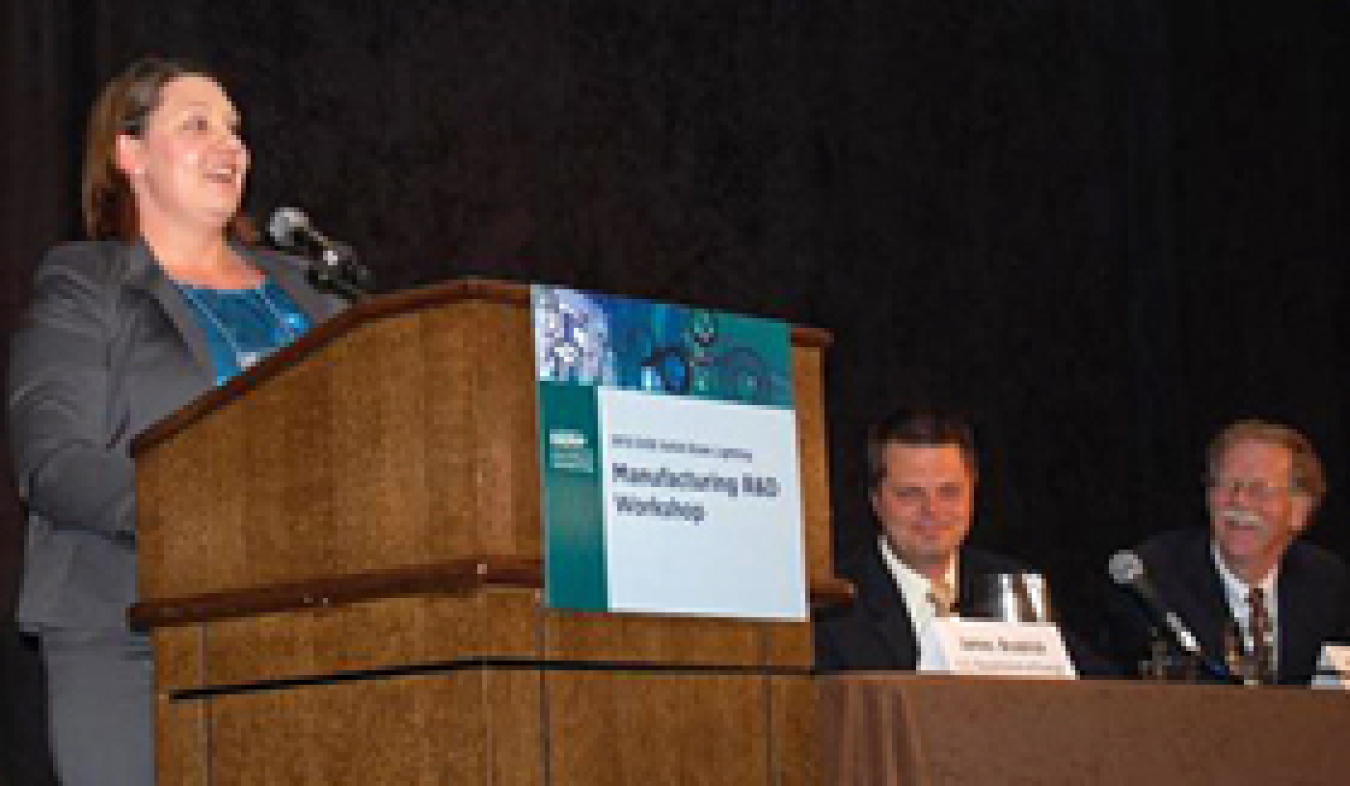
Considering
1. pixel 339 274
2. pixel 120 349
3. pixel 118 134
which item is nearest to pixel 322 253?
pixel 339 274

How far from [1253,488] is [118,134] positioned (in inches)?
121

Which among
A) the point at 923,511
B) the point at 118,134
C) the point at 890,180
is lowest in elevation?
the point at 923,511

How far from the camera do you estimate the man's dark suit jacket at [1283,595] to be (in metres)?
4.94

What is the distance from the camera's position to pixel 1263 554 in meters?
5.14

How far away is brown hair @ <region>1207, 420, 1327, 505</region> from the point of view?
17.0 feet

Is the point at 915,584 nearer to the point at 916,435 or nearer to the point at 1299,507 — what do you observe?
the point at 916,435

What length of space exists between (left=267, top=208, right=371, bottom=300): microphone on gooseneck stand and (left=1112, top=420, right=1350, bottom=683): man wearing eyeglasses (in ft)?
9.17

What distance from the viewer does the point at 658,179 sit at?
5.25m

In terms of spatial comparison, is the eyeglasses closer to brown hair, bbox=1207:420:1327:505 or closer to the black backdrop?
brown hair, bbox=1207:420:1327:505

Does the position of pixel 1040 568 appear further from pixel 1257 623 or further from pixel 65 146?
pixel 65 146

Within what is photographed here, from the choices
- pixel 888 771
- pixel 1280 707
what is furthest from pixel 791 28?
pixel 888 771

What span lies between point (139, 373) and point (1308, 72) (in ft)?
→ 16.6

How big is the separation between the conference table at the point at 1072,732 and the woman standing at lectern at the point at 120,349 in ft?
2.77

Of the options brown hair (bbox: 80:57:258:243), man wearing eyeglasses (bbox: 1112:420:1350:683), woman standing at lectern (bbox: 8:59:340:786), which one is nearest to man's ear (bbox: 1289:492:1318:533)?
man wearing eyeglasses (bbox: 1112:420:1350:683)
